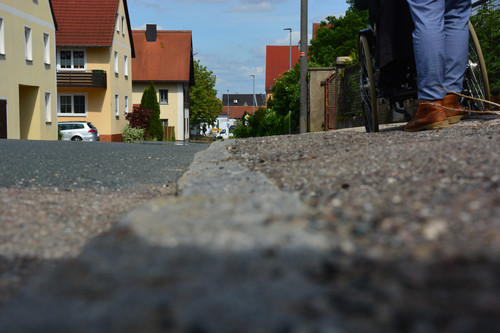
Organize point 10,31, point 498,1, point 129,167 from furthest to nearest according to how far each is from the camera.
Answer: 1. point 10,31
2. point 498,1
3. point 129,167

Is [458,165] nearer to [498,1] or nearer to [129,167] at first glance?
[129,167]

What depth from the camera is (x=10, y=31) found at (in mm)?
21844

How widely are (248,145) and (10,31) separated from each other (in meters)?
19.3

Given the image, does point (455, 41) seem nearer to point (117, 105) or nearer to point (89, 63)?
point (89, 63)

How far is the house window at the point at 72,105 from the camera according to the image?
35.8 metres

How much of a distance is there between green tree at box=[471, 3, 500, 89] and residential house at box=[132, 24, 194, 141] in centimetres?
4160

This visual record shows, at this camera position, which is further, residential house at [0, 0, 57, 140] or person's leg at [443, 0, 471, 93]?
residential house at [0, 0, 57, 140]

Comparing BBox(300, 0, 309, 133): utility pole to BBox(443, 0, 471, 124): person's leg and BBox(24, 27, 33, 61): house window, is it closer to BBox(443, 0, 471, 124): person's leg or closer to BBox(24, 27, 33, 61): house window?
BBox(24, 27, 33, 61): house window

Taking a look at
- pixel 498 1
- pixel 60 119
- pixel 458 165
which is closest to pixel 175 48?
pixel 60 119

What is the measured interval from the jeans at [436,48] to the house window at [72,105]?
33083 mm

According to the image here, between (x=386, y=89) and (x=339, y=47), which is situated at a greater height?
(x=339, y=47)

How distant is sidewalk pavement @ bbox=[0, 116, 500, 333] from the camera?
1062mm

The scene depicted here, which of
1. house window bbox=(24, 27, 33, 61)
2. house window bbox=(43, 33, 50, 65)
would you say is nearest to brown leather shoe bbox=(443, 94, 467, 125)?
house window bbox=(24, 27, 33, 61)

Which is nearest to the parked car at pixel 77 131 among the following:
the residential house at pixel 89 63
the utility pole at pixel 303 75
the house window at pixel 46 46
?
the house window at pixel 46 46
